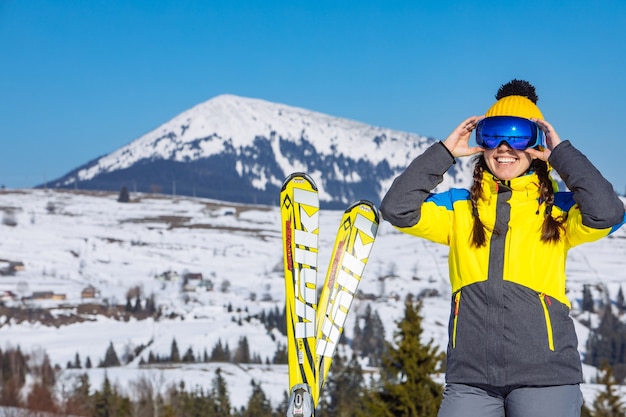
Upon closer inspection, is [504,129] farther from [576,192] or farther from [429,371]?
[429,371]

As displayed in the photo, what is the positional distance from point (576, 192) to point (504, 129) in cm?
49

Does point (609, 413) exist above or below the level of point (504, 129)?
below

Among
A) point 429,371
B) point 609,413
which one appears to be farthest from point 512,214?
point 609,413

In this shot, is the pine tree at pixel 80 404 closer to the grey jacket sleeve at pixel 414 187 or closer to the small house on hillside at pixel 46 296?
the grey jacket sleeve at pixel 414 187

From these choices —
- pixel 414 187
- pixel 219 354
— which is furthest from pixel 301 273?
pixel 219 354

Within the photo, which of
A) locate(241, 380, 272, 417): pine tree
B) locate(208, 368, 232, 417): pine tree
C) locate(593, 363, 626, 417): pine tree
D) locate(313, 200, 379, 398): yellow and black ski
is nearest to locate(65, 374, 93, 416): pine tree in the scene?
locate(208, 368, 232, 417): pine tree

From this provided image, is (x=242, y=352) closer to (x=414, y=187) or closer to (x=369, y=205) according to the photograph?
(x=369, y=205)

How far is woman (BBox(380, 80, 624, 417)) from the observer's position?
12.8ft

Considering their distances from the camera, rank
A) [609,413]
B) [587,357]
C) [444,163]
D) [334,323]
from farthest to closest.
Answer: [587,357] < [609,413] < [334,323] < [444,163]

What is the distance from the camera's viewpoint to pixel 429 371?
19.2m

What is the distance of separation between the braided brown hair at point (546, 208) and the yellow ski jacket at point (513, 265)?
26mm

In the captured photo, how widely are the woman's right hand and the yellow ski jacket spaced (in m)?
0.16

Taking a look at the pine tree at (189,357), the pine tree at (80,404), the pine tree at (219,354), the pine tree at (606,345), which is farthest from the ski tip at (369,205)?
the pine tree at (219,354)

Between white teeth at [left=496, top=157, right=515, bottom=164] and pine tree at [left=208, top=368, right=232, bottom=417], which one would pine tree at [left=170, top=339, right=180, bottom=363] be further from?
white teeth at [left=496, top=157, right=515, bottom=164]
